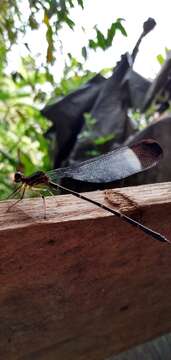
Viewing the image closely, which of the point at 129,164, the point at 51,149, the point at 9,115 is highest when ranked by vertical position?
the point at 9,115

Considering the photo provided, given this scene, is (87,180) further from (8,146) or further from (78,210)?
(8,146)

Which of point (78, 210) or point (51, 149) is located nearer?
point (78, 210)

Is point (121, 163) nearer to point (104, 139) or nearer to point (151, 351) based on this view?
point (151, 351)

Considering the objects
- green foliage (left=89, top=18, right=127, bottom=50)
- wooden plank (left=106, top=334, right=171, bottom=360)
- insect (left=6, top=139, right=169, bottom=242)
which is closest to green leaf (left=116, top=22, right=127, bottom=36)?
green foliage (left=89, top=18, right=127, bottom=50)

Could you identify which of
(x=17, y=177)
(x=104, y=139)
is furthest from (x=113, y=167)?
(x=104, y=139)

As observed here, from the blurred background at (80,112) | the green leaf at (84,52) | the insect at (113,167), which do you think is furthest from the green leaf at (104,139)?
the insect at (113,167)

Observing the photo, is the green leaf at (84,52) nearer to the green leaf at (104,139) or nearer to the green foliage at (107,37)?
the green foliage at (107,37)

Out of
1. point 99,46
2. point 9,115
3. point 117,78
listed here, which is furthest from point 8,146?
point 99,46
